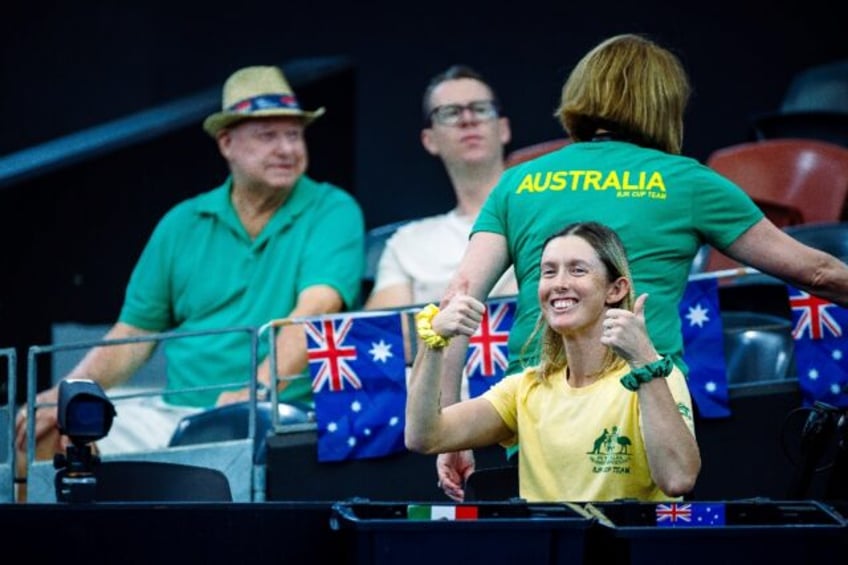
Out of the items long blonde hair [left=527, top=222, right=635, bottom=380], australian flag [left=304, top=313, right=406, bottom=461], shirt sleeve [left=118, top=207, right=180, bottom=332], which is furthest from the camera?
shirt sleeve [left=118, top=207, right=180, bottom=332]

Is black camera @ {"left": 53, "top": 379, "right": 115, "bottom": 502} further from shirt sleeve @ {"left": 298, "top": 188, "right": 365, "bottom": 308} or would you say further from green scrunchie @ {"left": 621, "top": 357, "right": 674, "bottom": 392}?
shirt sleeve @ {"left": 298, "top": 188, "right": 365, "bottom": 308}

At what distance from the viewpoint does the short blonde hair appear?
13.4 feet

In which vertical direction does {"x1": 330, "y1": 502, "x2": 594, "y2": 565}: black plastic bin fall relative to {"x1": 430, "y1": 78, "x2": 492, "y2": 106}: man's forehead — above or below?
below

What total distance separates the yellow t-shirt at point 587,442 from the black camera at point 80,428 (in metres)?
0.77

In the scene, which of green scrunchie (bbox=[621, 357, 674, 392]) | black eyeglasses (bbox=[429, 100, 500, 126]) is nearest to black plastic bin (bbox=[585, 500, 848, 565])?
green scrunchie (bbox=[621, 357, 674, 392])

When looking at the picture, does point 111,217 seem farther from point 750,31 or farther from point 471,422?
point 471,422

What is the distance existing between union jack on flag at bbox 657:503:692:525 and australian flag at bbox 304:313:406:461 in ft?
6.86

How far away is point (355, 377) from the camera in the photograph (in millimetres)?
5219

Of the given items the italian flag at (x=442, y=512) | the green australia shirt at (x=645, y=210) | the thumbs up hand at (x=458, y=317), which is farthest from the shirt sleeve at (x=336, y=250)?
the italian flag at (x=442, y=512)

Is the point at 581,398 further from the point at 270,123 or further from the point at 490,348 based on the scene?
the point at 270,123

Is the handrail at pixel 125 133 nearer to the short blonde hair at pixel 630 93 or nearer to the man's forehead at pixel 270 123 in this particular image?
the man's forehead at pixel 270 123

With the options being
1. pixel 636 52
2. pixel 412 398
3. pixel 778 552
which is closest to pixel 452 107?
pixel 636 52

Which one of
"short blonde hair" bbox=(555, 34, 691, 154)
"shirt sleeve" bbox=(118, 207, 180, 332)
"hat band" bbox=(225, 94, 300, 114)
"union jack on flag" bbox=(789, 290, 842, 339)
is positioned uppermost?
"hat band" bbox=(225, 94, 300, 114)

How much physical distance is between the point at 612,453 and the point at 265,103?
9.10 feet
